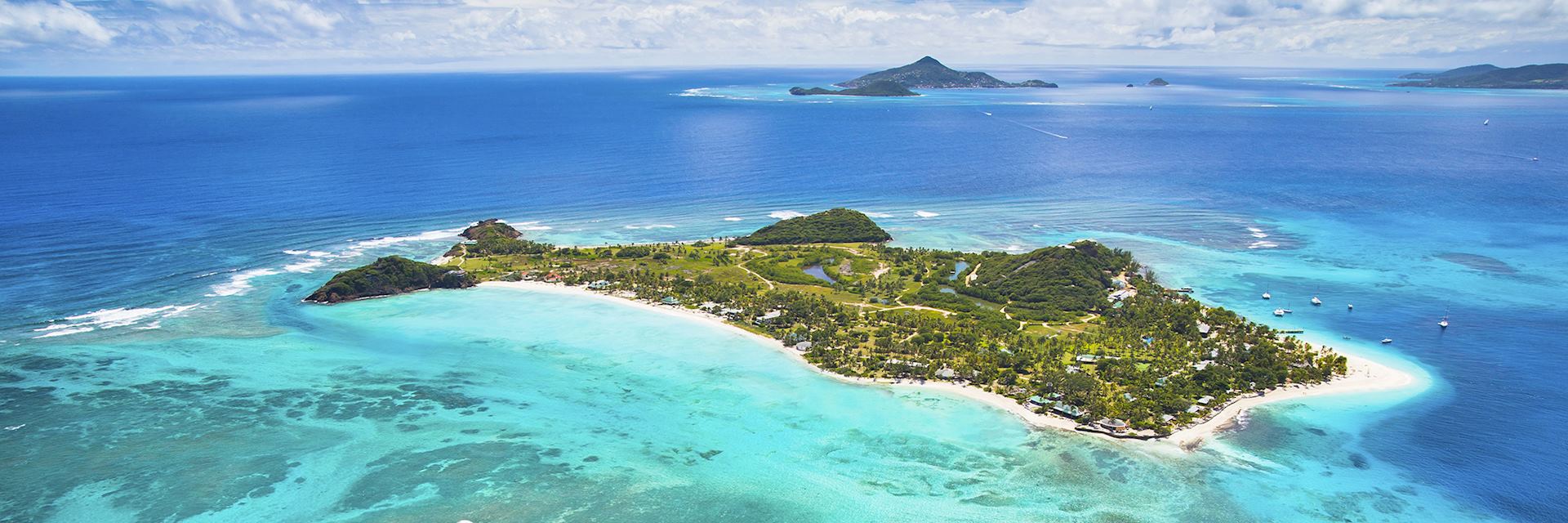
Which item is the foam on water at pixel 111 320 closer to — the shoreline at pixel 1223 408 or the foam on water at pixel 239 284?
the foam on water at pixel 239 284

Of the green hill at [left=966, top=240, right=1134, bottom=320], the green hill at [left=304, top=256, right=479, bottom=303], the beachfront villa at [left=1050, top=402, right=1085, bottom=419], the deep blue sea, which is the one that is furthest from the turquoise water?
the green hill at [left=966, top=240, right=1134, bottom=320]

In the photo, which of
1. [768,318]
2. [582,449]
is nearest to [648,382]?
[582,449]

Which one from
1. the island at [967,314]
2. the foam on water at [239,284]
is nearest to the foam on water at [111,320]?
the foam on water at [239,284]

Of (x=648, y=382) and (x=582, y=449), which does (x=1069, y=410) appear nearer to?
(x=648, y=382)

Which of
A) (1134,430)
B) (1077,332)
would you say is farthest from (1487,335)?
(1134,430)

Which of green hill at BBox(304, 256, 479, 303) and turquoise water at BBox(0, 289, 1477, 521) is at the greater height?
green hill at BBox(304, 256, 479, 303)

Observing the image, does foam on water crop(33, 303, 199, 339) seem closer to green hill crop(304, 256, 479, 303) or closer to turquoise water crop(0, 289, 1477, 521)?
turquoise water crop(0, 289, 1477, 521)
